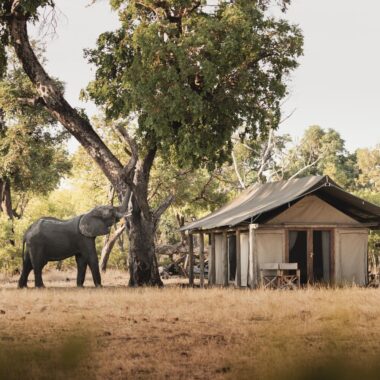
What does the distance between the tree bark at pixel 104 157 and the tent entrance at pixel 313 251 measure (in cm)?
458

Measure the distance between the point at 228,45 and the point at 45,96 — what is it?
632cm

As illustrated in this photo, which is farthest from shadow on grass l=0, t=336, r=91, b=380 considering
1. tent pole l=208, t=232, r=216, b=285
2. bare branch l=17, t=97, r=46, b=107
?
tent pole l=208, t=232, r=216, b=285

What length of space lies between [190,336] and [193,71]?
13.3 meters

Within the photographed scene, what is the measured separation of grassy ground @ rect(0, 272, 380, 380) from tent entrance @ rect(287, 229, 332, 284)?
653 centimetres

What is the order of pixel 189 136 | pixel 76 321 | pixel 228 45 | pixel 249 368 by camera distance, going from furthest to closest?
pixel 189 136 < pixel 228 45 < pixel 76 321 < pixel 249 368

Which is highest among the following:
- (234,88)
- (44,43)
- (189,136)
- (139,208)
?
(44,43)

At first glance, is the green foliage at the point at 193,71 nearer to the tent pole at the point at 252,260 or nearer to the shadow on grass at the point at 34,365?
the tent pole at the point at 252,260

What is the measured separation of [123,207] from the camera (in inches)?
965

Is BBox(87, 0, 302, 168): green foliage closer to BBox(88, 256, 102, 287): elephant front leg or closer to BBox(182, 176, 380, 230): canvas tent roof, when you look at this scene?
BBox(182, 176, 380, 230): canvas tent roof

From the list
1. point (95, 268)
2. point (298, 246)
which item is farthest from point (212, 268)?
point (95, 268)

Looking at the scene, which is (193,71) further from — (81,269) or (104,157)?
(81,269)

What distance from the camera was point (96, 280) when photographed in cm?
2416

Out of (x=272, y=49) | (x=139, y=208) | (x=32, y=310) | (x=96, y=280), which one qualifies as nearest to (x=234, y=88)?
(x=272, y=49)

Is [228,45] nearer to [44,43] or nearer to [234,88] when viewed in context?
[234,88]
